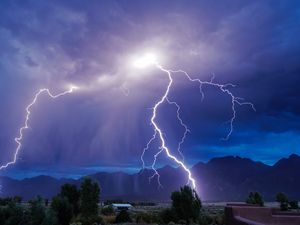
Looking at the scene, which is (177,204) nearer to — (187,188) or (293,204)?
(187,188)

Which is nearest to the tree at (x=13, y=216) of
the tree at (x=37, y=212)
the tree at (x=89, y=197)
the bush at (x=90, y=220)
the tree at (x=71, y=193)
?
the tree at (x=37, y=212)

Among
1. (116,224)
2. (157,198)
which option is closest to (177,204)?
(116,224)

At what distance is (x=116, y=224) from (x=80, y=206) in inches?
201

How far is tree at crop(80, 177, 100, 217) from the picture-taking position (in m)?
39.5

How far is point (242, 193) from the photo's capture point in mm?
198625

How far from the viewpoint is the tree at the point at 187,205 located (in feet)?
127

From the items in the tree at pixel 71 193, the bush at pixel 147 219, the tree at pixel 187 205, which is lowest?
the bush at pixel 147 219

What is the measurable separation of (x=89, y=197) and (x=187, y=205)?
8.46 meters

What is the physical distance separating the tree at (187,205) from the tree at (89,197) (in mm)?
7072

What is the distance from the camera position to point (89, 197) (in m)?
40.4

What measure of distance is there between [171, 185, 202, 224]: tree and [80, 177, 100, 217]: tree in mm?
7072

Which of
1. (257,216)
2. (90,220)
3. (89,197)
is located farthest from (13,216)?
(257,216)

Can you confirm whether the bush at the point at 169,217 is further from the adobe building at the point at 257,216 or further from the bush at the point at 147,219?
the adobe building at the point at 257,216

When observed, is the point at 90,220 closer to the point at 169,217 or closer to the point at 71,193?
the point at 71,193
